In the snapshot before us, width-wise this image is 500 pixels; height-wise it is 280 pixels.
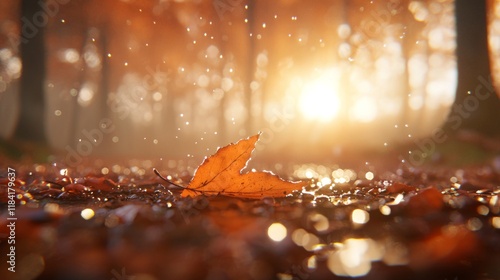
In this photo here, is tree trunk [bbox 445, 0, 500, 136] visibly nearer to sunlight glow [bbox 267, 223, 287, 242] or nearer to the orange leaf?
the orange leaf

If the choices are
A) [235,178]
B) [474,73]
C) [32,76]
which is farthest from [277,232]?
[32,76]

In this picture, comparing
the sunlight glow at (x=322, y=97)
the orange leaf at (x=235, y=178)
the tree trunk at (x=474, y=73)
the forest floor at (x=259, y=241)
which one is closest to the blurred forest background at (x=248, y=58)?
the tree trunk at (x=474, y=73)

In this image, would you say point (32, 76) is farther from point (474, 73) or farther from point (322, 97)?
point (322, 97)

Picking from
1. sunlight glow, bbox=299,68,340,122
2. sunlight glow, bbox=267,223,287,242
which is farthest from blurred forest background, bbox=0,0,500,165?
sunlight glow, bbox=267,223,287,242

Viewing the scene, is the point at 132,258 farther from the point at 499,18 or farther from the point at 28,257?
the point at 499,18

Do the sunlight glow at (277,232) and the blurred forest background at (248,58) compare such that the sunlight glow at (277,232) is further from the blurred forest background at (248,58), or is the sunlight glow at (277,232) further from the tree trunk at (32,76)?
the tree trunk at (32,76)
